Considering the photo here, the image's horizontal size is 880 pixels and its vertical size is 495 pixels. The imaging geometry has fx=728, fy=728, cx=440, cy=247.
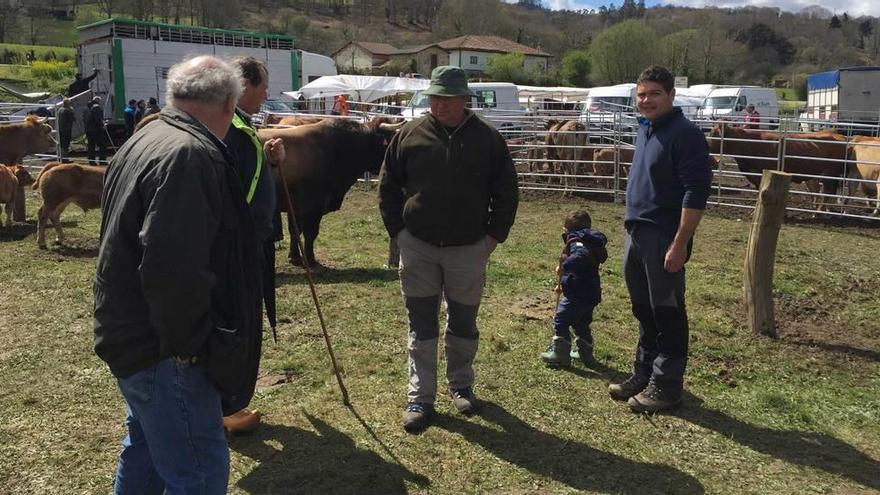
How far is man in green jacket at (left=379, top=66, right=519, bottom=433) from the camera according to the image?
3.95 meters

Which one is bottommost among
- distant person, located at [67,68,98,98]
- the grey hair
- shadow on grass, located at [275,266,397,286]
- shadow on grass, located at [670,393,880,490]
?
shadow on grass, located at [670,393,880,490]

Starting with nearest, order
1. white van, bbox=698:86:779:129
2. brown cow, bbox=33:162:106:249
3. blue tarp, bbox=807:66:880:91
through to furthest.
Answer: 1. brown cow, bbox=33:162:106:249
2. white van, bbox=698:86:779:129
3. blue tarp, bbox=807:66:880:91

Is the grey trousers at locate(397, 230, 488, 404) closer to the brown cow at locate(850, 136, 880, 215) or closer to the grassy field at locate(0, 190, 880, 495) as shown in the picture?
the grassy field at locate(0, 190, 880, 495)

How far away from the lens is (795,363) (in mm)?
5242

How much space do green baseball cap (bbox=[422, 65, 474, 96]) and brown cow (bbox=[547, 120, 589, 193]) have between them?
9770 mm

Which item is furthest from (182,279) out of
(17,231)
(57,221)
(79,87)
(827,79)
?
(827,79)

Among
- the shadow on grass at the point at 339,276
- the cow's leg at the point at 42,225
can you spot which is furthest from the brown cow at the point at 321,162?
the cow's leg at the point at 42,225

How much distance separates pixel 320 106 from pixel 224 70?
26.0 meters

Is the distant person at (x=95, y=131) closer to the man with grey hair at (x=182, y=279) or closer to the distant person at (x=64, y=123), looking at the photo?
the distant person at (x=64, y=123)

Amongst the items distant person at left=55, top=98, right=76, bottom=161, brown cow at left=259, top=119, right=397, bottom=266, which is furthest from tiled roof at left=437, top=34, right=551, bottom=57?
brown cow at left=259, top=119, right=397, bottom=266

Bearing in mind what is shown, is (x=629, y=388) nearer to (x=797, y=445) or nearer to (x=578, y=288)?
(x=578, y=288)

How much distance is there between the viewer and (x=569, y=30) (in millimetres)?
105500

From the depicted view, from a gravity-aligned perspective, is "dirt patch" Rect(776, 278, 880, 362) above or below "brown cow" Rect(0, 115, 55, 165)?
below

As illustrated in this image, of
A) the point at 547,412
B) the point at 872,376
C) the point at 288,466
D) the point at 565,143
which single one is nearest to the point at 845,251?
the point at 872,376
